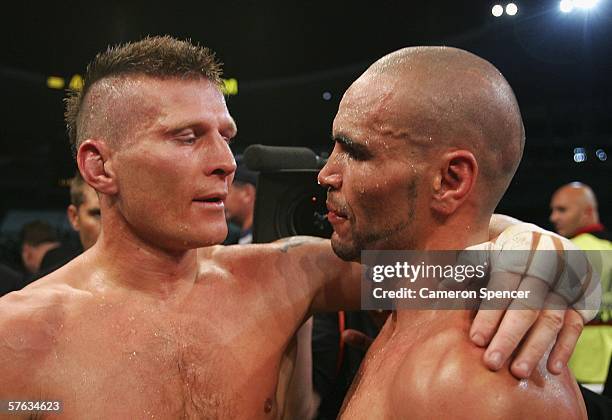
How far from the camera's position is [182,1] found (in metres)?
3.38

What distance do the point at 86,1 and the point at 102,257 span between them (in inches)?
121

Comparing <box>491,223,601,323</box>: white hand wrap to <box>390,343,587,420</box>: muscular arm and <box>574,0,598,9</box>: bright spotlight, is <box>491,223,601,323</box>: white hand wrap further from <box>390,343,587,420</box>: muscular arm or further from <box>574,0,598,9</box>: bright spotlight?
<box>574,0,598,9</box>: bright spotlight

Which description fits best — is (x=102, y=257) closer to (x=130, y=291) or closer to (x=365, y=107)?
(x=130, y=291)

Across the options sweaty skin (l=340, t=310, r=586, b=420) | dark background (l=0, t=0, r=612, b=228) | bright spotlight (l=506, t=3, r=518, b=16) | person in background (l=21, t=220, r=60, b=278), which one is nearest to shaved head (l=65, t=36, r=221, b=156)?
sweaty skin (l=340, t=310, r=586, b=420)

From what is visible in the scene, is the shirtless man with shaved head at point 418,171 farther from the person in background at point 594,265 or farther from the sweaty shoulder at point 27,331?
the sweaty shoulder at point 27,331

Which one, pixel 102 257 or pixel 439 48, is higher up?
pixel 439 48

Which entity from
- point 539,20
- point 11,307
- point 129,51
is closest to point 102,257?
point 11,307

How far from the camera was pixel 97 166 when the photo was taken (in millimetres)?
1144

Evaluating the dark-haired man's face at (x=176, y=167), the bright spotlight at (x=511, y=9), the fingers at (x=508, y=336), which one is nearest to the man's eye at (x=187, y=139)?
the dark-haired man's face at (x=176, y=167)

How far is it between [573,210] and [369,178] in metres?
1.99

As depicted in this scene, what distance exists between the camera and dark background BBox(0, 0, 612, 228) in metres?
1.99

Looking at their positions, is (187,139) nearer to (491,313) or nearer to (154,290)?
(154,290)

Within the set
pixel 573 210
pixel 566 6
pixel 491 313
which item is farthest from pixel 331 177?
pixel 573 210

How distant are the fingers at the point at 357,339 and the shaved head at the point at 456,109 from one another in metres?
0.47
